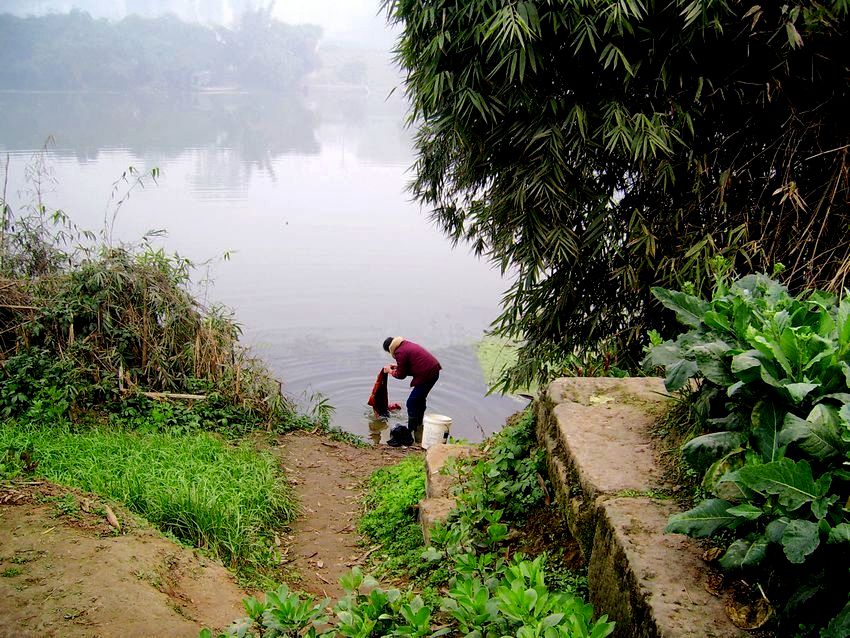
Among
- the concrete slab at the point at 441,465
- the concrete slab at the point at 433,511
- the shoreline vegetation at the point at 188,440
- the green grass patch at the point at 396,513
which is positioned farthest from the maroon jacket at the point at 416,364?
the concrete slab at the point at 433,511

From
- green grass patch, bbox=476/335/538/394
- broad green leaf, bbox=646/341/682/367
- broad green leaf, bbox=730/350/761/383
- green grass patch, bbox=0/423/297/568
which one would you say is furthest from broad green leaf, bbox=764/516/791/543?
green grass patch, bbox=476/335/538/394

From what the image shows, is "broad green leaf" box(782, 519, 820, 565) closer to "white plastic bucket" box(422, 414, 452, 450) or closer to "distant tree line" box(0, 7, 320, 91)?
"white plastic bucket" box(422, 414, 452, 450)

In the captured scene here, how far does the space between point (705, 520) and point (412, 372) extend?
6.63m

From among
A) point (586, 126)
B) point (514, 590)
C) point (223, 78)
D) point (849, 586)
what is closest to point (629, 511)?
point (514, 590)

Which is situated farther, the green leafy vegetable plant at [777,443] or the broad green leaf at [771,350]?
the broad green leaf at [771,350]

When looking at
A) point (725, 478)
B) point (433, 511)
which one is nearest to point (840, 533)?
point (725, 478)

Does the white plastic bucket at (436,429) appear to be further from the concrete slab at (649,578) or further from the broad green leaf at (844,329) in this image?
the broad green leaf at (844,329)

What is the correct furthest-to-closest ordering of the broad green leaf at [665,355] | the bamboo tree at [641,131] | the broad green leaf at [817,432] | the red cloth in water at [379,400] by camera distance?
the red cloth in water at [379,400] → the bamboo tree at [641,131] → the broad green leaf at [665,355] → the broad green leaf at [817,432]

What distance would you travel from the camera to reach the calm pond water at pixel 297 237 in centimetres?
1078

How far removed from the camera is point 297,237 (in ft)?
57.6

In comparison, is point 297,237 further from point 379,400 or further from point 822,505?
point 822,505

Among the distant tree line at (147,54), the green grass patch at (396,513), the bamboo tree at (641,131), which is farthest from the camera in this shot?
the distant tree line at (147,54)

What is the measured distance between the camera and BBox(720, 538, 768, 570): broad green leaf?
1782 millimetres

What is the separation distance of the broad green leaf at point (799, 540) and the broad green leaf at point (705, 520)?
0.20 meters
